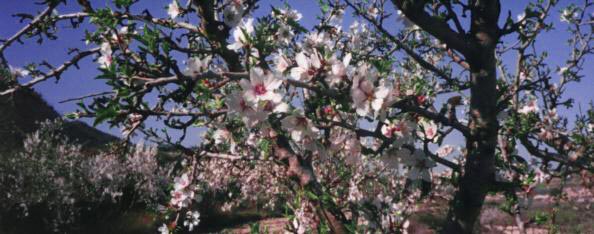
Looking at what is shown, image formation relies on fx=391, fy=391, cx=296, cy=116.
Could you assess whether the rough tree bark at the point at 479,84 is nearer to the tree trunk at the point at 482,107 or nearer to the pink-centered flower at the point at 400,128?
the tree trunk at the point at 482,107

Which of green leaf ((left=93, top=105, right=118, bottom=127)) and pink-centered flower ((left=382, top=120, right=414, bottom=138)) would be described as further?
pink-centered flower ((left=382, top=120, right=414, bottom=138))

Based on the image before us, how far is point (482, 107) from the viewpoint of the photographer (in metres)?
1.90

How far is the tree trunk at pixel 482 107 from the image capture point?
1.88m

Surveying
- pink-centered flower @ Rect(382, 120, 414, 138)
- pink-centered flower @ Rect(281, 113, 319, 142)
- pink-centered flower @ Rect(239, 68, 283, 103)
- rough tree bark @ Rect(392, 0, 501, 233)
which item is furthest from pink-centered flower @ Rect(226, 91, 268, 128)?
rough tree bark @ Rect(392, 0, 501, 233)

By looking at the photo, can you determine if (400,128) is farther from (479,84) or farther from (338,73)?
(338,73)

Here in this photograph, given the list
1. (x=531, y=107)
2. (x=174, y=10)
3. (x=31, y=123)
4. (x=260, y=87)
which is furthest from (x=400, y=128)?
(x=31, y=123)

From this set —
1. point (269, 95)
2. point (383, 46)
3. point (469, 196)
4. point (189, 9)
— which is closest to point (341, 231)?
point (469, 196)

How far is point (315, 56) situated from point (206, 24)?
698 millimetres

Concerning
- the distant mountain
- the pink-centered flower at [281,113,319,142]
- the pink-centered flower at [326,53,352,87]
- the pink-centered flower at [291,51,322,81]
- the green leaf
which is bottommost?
the green leaf

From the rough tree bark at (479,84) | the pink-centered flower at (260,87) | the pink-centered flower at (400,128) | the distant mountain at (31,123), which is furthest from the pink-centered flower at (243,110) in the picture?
the distant mountain at (31,123)

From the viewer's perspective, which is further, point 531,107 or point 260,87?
point 531,107

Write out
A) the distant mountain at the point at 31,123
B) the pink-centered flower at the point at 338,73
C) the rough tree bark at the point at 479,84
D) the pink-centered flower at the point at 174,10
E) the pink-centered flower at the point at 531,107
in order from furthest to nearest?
the distant mountain at the point at 31,123, the pink-centered flower at the point at 531,107, the pink-centered flower at the point at 174,10, the rough tree bark at the point at 479,84, the pink-centered flower at the point at 338,73

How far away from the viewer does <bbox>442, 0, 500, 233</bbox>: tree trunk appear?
1.88 metres

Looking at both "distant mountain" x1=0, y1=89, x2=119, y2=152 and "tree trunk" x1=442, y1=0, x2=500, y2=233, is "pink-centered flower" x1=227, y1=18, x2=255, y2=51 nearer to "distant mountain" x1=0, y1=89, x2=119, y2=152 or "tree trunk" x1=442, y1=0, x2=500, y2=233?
"tree trunk" x1=442, y1=0, x2=500, y2=233
